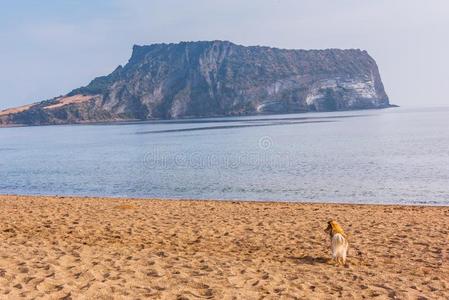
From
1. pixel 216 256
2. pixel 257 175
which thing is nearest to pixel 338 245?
pixel 216 256

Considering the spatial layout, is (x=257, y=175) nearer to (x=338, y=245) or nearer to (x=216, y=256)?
(x=216, y=256)

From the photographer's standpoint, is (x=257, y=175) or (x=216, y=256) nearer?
(x=216, y=256)

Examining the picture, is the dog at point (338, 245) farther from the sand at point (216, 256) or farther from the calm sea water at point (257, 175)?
the calm sea water at point (257, 175)

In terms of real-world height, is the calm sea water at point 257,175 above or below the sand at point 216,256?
below

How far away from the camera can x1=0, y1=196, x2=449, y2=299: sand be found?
9539 mm

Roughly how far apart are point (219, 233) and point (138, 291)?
21.6 ft

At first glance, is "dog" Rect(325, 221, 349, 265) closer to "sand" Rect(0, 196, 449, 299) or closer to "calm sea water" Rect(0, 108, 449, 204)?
"sand" Rect(0, 196, 449, 299)

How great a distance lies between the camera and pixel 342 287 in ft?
32.4

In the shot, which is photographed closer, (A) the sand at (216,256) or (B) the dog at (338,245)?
(A) the sand at (216,256)

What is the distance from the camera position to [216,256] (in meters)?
12.5

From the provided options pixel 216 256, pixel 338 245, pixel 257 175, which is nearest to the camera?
pixel 338 245

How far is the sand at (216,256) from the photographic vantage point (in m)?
9.54

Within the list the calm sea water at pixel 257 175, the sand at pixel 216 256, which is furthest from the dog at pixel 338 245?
the calm sea water at pixel 257 175

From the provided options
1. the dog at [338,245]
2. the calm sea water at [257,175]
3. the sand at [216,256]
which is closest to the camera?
the sand at [216,256]
